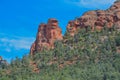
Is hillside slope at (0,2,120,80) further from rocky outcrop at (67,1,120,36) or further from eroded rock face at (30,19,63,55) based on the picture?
rocky outcrop at (67,1,120,36)

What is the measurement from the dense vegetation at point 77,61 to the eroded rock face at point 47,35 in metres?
3.64

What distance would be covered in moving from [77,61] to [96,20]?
23211 mm

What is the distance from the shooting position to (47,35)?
142375 mm

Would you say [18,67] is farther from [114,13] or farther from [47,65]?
[114,13]

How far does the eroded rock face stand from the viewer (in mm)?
140562

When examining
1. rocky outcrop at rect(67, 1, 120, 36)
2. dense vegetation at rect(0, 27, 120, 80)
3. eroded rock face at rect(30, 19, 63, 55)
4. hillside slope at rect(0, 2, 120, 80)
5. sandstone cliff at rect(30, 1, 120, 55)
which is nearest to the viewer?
dense vegetation at rect(0, 27, 120, 80)

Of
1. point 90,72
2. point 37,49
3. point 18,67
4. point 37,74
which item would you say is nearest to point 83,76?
point 90,72

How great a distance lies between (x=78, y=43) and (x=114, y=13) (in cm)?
1684

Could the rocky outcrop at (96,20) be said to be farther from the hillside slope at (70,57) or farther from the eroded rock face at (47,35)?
the eroded rock face at (47,35)

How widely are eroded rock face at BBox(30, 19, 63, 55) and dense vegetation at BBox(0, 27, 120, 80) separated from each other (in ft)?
12.0

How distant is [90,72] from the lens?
113 m

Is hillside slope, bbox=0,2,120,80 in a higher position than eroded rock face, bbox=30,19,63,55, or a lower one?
lower

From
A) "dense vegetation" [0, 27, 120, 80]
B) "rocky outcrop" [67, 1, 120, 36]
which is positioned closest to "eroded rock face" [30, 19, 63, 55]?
"rocky outcrop" [67, 1, 120, 36]

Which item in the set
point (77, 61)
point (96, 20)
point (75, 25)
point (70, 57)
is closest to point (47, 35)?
point (75, 25)
